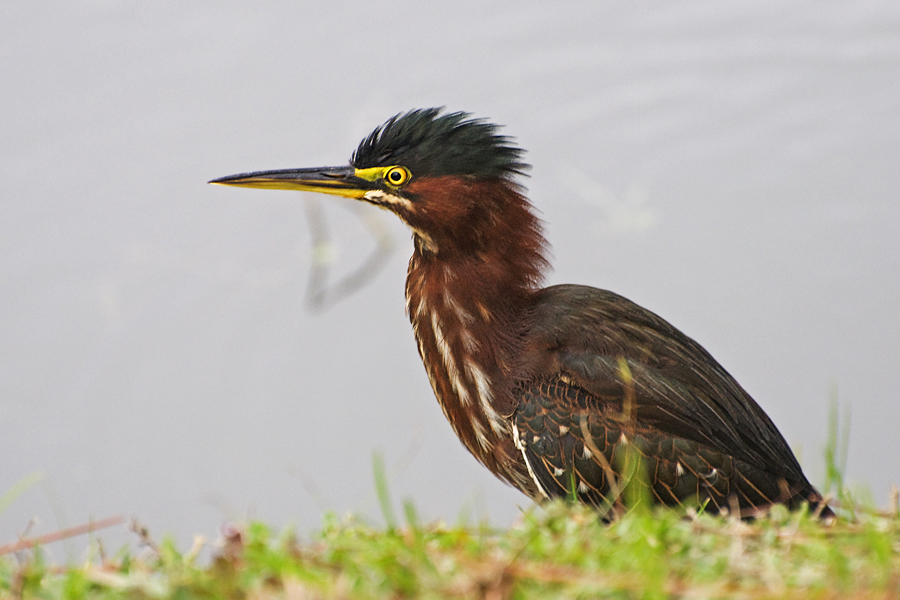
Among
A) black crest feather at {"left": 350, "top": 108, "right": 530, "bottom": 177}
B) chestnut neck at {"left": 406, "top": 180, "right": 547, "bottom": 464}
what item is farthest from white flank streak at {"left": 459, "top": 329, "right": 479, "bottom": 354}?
black crest feather at {"left": 350, "top": 108, "right": 530, "bottom": 177}

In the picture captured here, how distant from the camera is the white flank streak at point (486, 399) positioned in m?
4.12

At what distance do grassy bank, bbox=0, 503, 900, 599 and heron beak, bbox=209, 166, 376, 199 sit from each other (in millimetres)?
2344

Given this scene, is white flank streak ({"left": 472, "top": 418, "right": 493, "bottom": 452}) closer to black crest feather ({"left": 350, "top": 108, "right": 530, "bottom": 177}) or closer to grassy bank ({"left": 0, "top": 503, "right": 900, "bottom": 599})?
black crest feather ({"left": 350, "top": 108, "right": 530, "bottom": 177})

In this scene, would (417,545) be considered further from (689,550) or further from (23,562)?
(23,562)

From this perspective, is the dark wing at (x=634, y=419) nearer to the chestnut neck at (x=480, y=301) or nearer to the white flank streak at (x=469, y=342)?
the chestnut neck at (x=480, y=301)

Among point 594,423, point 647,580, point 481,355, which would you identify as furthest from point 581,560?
point 481,355

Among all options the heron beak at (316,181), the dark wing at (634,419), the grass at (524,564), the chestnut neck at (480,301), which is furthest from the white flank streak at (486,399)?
the grass at (524,564)

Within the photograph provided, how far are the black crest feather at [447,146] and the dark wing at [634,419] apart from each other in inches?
29.7

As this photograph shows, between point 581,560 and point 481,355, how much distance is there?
2205 mm

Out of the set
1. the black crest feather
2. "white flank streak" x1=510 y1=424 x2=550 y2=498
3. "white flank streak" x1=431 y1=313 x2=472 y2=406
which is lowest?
"white flank streak" x1=510 y1=424 x2=550 y2=498

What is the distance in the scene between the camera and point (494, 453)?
429cm

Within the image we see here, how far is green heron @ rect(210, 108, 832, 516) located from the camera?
3912mm

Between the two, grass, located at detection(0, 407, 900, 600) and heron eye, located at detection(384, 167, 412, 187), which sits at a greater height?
heron eye, located at detection(384, 167, 412, 187)

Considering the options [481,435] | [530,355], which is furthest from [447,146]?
[481,435]
